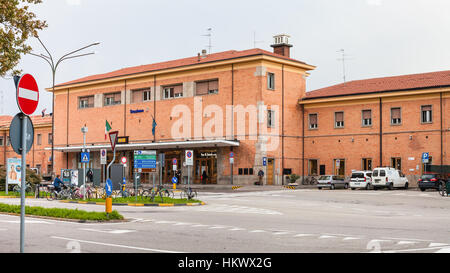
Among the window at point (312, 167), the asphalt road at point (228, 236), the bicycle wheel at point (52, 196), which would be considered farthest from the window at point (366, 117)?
the asphalt road at point (228, 236)

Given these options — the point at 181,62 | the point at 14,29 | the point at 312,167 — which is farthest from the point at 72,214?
the point at 181,62

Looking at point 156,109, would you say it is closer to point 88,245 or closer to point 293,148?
point 293,148

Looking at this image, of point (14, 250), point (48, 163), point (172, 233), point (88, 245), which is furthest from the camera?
point (48, 163)

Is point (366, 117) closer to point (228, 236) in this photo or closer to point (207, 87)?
point (207, 87)

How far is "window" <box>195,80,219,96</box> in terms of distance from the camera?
5600 cm

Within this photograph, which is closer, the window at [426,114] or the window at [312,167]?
the window at [426,114]

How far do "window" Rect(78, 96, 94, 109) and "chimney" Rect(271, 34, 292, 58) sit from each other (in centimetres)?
2274

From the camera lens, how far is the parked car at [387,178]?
4609 centimetres

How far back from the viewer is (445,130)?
156 feet

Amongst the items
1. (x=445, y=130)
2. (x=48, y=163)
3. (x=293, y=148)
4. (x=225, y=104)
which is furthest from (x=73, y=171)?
(x=48, y=163)

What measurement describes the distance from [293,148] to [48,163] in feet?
116

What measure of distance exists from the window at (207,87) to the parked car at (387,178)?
17.5m

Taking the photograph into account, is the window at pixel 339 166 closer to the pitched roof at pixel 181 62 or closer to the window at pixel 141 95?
the pitched roof at pixel 181 62

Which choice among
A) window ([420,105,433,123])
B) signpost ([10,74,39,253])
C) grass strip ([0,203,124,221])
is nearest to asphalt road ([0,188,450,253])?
grass strip ([0,203,124,221])
